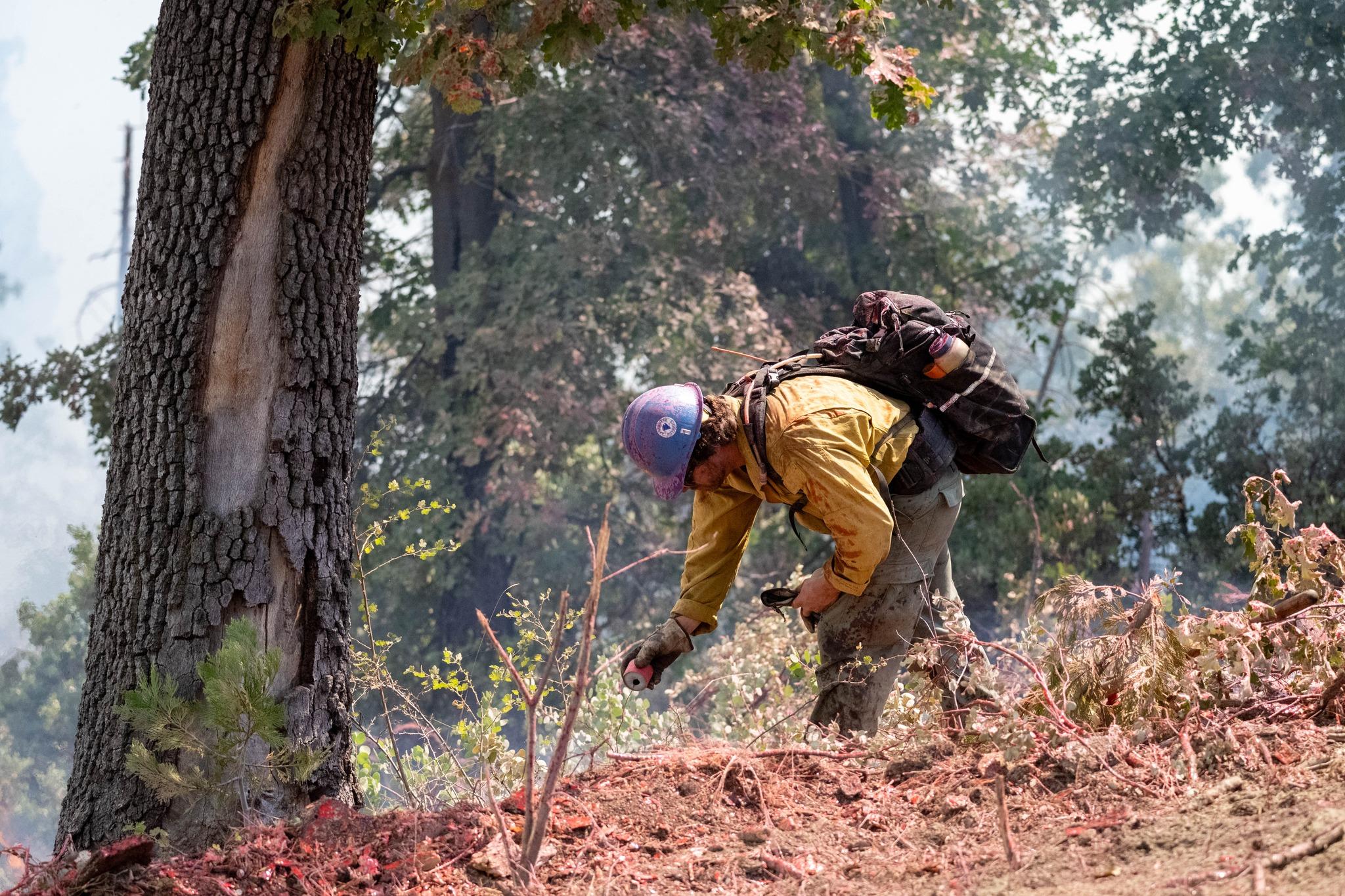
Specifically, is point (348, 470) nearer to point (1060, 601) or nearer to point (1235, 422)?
point (1060, 601)

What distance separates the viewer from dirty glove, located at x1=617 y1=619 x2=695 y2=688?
3.56 m

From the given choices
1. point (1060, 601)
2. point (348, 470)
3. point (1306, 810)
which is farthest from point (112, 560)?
point (1306, 810)

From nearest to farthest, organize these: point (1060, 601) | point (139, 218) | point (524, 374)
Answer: point (1060, 601), point (139, 218), point (524, 374)

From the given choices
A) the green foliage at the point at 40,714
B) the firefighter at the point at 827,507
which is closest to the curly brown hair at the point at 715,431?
the firefighter at the point at 827,507

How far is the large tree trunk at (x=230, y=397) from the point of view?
3.41m

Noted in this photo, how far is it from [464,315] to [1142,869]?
9.94 m

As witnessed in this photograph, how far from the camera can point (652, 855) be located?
9.29 feet

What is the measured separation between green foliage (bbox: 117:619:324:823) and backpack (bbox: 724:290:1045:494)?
1579 millimetres

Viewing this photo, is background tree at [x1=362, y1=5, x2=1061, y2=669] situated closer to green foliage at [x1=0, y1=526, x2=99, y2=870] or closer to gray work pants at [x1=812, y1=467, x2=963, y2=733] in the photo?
green foliage at [x1=0, y1=526, x2=99, y2=870]

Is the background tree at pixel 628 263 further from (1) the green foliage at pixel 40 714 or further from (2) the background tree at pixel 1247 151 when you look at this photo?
(1) the green foliage at pixel 40 714

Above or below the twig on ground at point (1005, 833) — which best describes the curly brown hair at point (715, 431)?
above

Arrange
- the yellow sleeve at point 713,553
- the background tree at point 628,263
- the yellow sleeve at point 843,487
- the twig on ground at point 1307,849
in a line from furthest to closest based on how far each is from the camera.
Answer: the background tree at point 628,263, the yellow sleeve at point 713,553, the yellow sleeve at point 843,487, the twig on ground at point 1307,849

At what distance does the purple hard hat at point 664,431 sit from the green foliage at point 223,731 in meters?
1.13

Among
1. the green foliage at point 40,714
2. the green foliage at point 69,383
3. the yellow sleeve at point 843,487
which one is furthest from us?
the green foliage at point 40,714
